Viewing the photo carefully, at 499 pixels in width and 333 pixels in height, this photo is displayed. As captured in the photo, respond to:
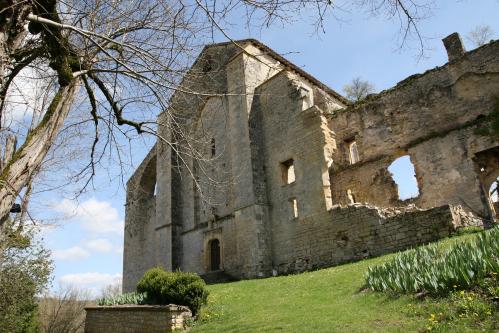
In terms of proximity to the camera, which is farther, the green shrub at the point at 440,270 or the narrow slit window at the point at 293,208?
the narrow slit window at the point at 293,208

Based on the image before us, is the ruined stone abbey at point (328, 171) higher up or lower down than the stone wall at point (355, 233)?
higher up

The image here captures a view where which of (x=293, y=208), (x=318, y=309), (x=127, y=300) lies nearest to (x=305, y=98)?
(x=293, y=208)

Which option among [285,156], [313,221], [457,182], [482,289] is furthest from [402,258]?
[285,156]

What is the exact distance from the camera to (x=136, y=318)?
954cm

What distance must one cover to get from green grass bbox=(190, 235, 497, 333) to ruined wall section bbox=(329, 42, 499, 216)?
6775 millimetres

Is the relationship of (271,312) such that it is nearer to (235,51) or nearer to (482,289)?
(482,289)

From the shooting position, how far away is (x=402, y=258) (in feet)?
25.2

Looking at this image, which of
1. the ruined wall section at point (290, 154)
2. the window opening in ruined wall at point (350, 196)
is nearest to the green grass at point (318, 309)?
the ruined wall section at point (290, 154)

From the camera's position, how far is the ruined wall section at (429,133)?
1429 cm

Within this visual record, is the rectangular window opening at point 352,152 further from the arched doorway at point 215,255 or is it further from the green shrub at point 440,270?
the green shrub at point 440,270

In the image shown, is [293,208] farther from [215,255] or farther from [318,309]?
[318,309]

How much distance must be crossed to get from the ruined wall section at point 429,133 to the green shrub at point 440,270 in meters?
7.84

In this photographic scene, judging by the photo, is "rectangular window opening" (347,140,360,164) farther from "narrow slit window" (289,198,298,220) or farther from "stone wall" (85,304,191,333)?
"stone wall" (85,304,191,333)

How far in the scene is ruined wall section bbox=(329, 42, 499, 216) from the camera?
46.9 ft
